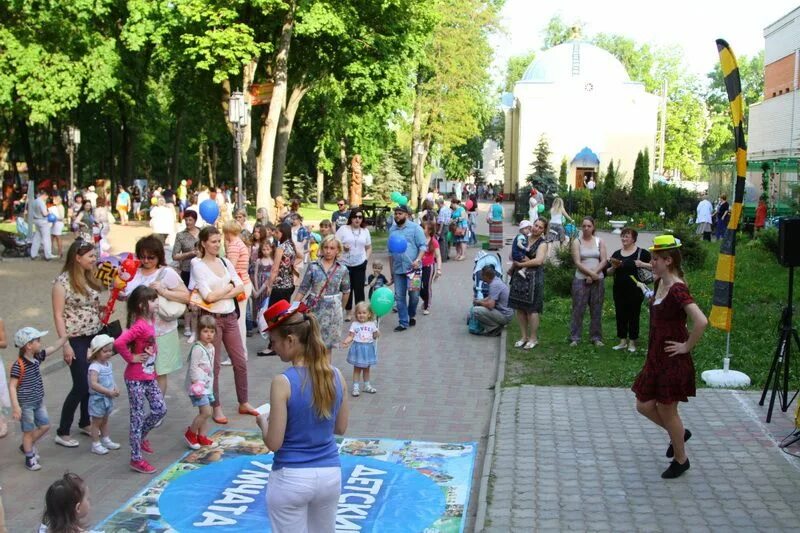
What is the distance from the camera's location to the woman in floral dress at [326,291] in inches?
370

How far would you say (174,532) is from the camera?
5918mm

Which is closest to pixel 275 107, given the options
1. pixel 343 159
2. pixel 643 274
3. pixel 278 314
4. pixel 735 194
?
pixel 643 274

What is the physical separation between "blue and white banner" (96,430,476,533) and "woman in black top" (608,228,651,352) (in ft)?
14.4

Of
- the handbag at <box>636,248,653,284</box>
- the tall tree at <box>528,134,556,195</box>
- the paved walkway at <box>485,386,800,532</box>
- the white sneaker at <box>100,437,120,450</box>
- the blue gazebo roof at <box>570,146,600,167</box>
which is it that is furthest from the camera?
the blue gazebo roof at <box>570,146,600,167</box>

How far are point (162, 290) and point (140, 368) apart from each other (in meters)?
1.18

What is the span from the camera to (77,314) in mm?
7551

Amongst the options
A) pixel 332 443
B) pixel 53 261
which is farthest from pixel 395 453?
pixel 53 261

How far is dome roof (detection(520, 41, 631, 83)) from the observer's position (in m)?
59.5

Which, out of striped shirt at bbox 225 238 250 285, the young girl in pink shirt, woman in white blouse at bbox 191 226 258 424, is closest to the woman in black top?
striped shirt at bbox 225 238 250 285

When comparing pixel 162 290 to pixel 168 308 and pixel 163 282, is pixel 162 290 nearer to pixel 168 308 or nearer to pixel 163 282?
pixel 163 282

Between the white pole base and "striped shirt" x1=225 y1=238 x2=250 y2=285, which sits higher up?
"striped shirt" x1=225 y1=238 x2=250 y2=285

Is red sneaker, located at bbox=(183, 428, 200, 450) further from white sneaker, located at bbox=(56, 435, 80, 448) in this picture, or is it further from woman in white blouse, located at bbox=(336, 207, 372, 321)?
woman in white blouse, located at bbox=(336, 207, 372, 321)

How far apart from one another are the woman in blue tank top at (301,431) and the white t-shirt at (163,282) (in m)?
3.95

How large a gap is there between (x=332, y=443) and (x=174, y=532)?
2.29 metres
